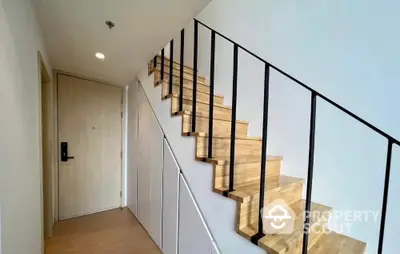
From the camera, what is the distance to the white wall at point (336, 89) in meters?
1.46

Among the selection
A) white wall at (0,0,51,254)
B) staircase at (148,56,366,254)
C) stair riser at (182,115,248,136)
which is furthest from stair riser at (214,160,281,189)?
white wall at (0,0,51,254)

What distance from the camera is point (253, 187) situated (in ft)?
5.07

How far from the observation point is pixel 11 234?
40.7 inches

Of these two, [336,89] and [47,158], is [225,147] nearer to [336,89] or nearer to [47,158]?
[336,89]

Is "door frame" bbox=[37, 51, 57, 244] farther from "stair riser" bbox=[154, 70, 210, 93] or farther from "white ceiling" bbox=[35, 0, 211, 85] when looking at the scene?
"stair riser" bbox=[154, 70, 210, 93]

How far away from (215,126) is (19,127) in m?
1.51

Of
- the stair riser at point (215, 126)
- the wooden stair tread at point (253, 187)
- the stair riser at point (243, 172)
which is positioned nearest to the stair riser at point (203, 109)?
the stair riser at point (215, 126)

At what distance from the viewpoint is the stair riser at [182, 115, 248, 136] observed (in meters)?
1.88

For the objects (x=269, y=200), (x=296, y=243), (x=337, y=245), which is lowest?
(x=337, y=245)

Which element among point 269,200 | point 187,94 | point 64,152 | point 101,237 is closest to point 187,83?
point 187,94

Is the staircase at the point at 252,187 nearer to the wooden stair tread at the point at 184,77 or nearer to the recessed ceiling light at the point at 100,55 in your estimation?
the wooden stair tread at the point at 184,77

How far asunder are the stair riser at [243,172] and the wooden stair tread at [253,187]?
0.13ft

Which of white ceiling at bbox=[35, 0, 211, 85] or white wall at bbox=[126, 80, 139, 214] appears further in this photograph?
white wall at bbox=[126, 80, 139, 214]

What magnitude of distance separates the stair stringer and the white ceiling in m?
0.56
